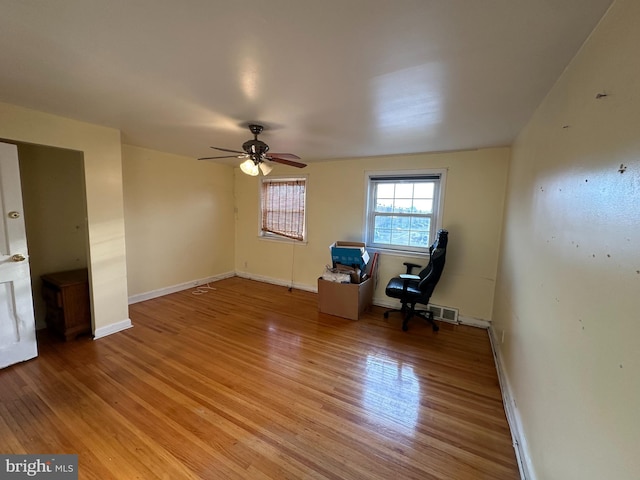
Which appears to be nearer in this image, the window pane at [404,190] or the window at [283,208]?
the window pane at [404,190]

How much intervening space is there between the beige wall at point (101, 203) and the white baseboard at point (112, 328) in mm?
16

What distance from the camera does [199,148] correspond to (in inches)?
145

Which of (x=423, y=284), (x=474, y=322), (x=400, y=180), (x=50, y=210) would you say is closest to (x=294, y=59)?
(x=423, y=284)

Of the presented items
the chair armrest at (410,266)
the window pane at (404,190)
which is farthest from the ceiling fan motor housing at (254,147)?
the chair armrest at (410,266)

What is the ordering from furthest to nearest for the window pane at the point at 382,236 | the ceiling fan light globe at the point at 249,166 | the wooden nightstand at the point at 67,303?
1. the window pane at the point at 382,236
2. the wooden nightstand at the point at 67,303
3. the ceiling fan light globe at the point at 249,166

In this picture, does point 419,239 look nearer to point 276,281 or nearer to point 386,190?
point 386,190

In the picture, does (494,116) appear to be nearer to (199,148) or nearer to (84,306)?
(199,148)

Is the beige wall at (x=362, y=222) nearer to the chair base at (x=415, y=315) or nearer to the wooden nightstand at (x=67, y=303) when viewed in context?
the chair base at (x=415, y=315)

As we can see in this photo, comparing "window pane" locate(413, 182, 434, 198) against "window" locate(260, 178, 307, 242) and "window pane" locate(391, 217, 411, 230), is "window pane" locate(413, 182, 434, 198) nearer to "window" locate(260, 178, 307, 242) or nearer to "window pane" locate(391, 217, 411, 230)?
"window pane" locate(391, 217, 411, 230)

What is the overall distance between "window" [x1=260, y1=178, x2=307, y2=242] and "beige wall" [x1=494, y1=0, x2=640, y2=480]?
3.42 metres

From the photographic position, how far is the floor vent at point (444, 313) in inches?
141

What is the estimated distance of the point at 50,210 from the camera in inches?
121

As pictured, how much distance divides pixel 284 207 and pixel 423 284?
279 centimetres

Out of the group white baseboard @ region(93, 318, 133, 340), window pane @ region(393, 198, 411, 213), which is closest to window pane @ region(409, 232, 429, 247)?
window pane @ region(393, 198, 411, 213)
